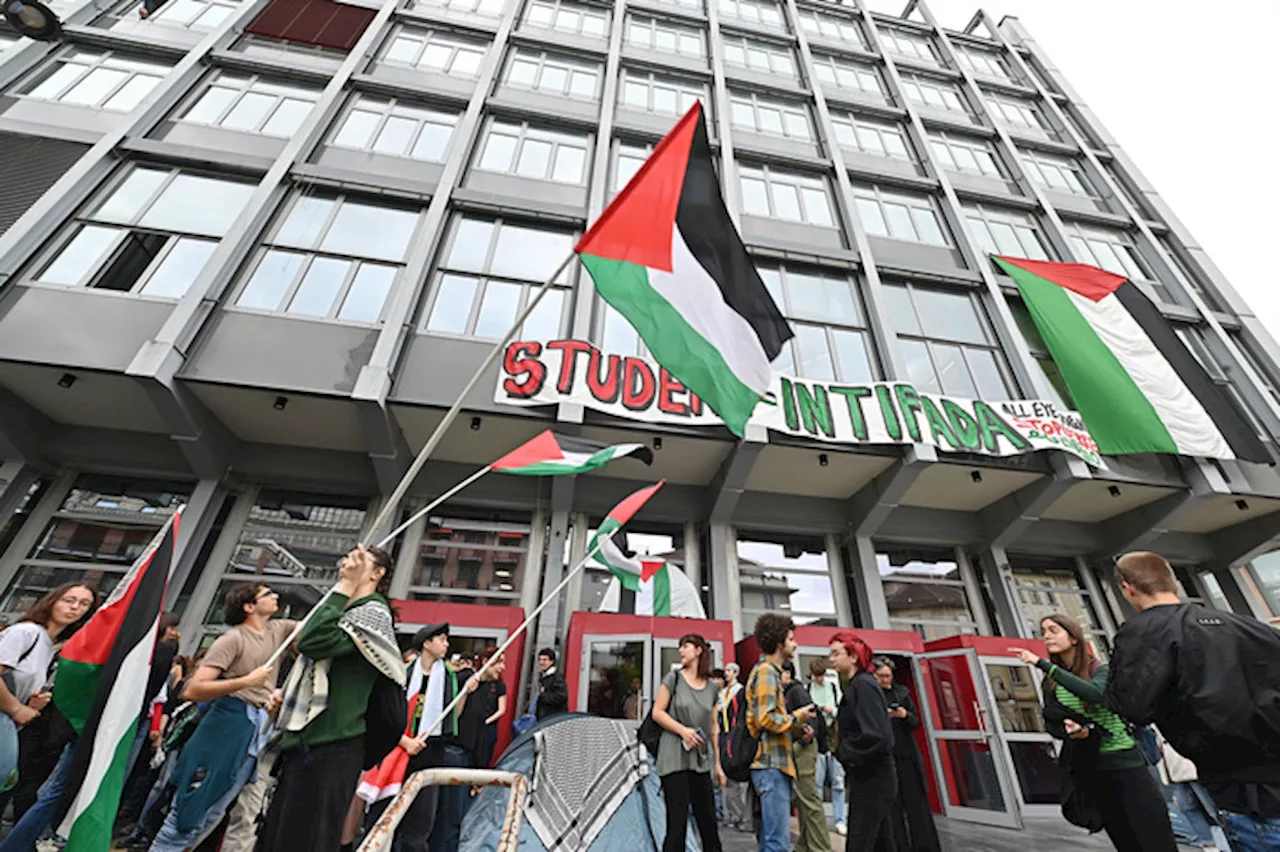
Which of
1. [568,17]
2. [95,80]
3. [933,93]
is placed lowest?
[95,80]

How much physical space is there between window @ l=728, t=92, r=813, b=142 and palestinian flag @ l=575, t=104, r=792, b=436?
464 inches

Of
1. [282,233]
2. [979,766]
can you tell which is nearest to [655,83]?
[282,233]

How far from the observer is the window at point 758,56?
16547 millimetres

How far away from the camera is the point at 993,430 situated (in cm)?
977

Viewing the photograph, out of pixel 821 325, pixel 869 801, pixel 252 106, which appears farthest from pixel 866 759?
pixel 252 106

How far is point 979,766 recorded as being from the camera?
804 cm

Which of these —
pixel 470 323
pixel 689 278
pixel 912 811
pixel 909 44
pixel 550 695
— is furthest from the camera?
pixel 909 44

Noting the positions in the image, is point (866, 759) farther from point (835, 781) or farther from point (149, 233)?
point (149, 233)

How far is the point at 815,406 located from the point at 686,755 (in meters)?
6.88

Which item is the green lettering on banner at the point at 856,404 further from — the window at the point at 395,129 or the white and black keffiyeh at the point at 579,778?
the window at the point at 395,129

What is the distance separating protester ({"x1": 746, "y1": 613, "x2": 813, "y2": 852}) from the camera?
366 cm

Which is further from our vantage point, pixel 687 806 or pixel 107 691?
pixel 687 806

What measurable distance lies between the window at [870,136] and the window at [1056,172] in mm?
3844

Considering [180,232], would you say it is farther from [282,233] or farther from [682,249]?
[682,249]
